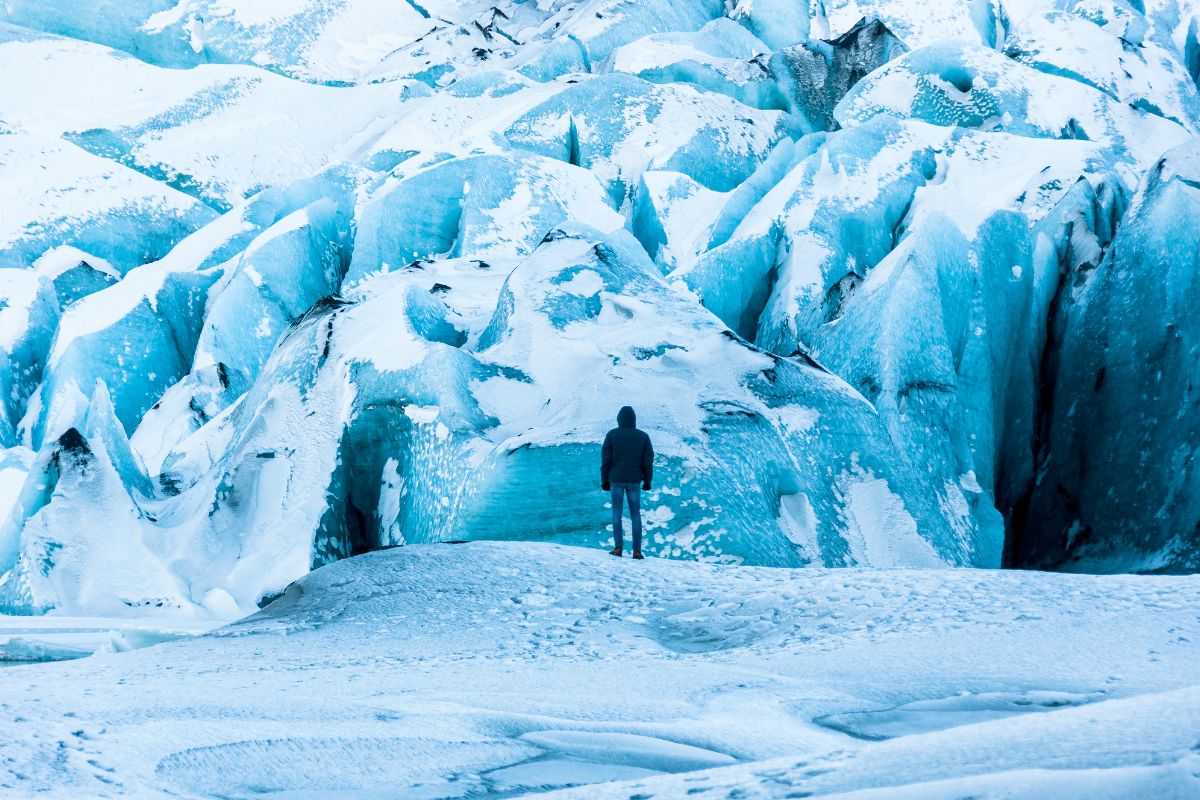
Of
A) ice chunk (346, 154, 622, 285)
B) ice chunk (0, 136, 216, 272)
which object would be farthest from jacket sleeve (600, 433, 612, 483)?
ice chunk (0, 136, 216, 272)

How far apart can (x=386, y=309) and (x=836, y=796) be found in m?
7.37

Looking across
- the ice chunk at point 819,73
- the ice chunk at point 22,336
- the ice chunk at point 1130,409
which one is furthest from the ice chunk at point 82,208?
the ice chunk at point 1130,409

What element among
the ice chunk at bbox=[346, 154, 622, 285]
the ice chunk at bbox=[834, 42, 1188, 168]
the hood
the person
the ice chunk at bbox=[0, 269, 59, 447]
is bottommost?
the person

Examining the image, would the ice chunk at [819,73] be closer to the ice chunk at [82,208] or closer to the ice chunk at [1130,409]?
the ice chunk at [1130,409]

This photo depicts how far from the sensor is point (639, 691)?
3.16 m

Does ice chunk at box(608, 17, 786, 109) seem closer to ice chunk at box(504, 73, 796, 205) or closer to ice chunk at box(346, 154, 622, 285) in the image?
ice chunk at box(504, 73, 796, 205)

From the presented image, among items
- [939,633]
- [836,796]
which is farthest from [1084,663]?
[836,796]

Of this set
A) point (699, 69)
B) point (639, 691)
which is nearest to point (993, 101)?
point (699, 69)

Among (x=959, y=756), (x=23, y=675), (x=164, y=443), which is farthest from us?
(x=164, y=443)

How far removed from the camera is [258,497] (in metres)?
7.86

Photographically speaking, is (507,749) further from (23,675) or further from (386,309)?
(386,309)

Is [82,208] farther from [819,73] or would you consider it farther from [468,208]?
[819,73]

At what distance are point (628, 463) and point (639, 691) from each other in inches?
81.7

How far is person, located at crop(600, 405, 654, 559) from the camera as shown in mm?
5145
